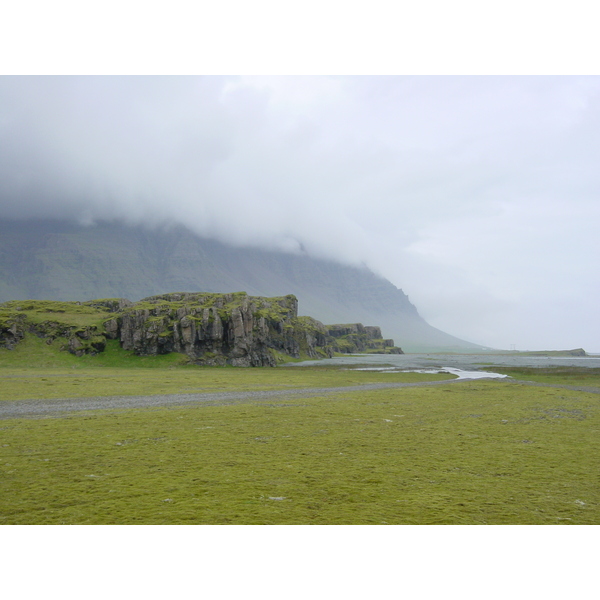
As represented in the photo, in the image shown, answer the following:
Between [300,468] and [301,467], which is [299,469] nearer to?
[300,468]

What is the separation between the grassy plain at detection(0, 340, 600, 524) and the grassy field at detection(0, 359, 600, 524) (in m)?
0.07

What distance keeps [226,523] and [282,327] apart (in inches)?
6343

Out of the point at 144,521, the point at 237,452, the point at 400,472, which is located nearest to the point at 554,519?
the point at 400,472

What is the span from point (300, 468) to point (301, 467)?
0.18 metres

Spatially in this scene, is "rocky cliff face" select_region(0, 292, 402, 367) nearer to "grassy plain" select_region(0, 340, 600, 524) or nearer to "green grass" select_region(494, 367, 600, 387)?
"green grass" select_region(494, 367, 600, 387)

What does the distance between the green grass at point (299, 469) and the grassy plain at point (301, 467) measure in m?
0.07

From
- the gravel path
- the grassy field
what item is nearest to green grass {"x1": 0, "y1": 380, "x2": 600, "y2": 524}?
the grassy field

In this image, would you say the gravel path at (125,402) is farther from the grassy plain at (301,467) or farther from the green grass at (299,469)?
the green grass at (299,469)

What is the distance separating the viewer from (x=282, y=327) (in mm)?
172875

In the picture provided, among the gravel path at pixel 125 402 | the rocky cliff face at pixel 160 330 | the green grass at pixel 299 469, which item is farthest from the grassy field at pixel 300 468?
the rocky cliff face at pixel 160 330

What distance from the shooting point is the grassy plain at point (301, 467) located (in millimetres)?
12672

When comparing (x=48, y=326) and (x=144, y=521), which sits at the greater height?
(x=48, y=326)

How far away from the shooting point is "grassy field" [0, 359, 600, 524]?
12.7 meters

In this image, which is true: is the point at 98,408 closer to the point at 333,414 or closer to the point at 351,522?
the point at 333,414
